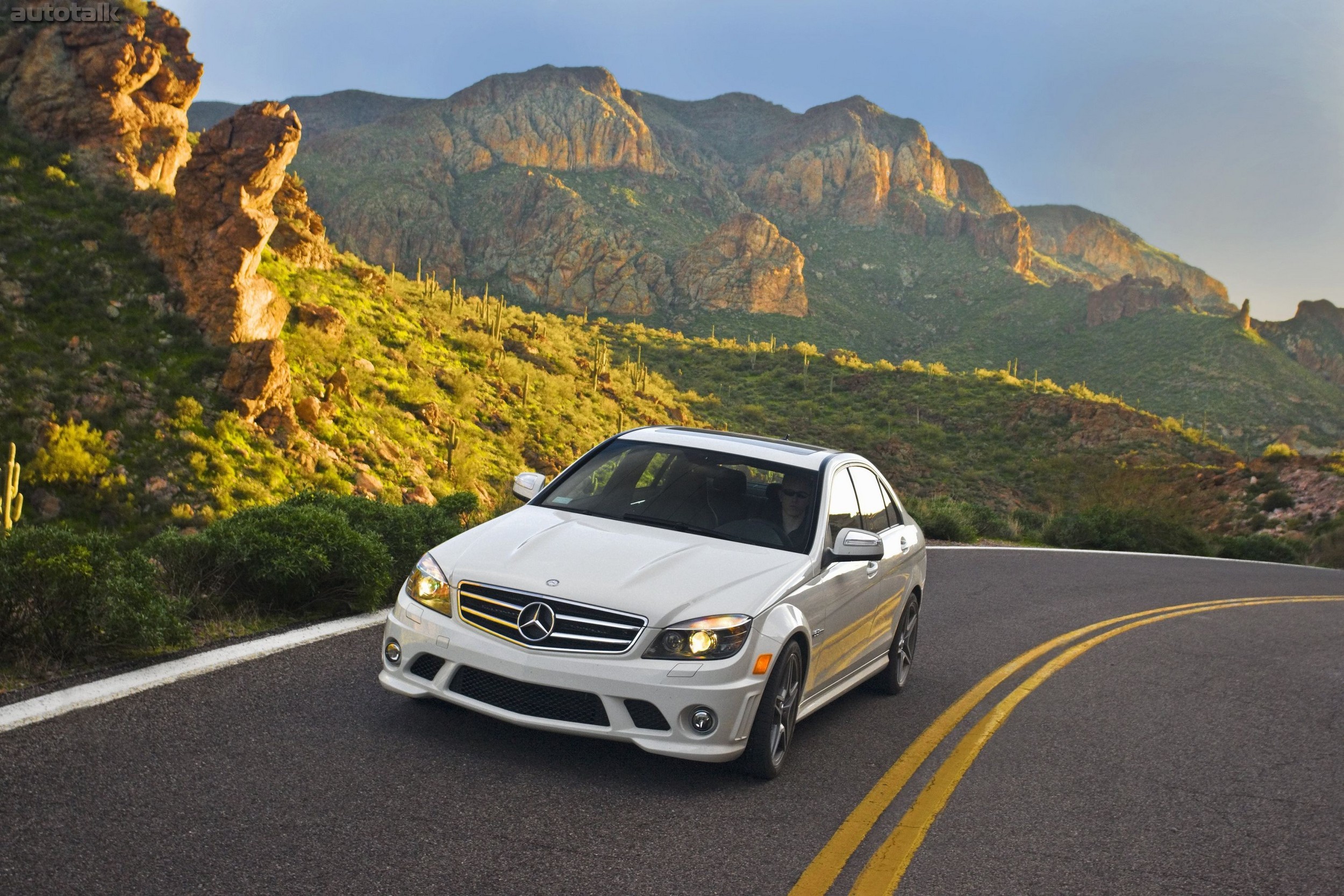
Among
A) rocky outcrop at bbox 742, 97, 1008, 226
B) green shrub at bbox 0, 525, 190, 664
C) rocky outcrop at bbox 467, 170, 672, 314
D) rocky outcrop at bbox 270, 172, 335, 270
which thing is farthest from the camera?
rocky outcrop at bbox 742, 97, 1008, 226

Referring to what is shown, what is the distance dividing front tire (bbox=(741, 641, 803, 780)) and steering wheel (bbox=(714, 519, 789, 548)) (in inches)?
27.2

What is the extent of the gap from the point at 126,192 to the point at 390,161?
10874 centimetres

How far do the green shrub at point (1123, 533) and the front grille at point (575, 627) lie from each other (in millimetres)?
21923

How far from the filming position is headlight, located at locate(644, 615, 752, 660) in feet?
16.9

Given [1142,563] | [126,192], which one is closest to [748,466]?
[1142,563]

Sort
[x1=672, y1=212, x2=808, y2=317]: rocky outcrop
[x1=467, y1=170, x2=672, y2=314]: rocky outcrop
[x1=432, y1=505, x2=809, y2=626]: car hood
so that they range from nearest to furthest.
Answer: [x1=432, y1=505, x2=809, y2=626]: car hood, [x1=672, y1=212, x2=808, y2=317]: rocky outcrop, [x1=467, y1=170, x2=672, y2=314]: rocky outcrop

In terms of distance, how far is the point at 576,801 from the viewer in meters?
4.95

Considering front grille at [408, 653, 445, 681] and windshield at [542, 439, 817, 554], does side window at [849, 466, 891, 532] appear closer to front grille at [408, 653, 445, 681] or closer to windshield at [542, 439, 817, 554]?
windshield at [542, 439, 817, 554]

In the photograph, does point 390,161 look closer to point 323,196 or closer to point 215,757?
point 323,196

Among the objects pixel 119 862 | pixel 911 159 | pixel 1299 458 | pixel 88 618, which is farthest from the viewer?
pixel 911 159

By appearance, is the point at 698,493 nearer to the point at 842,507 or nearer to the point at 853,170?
the point at 842,507

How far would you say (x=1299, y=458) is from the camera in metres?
47.1

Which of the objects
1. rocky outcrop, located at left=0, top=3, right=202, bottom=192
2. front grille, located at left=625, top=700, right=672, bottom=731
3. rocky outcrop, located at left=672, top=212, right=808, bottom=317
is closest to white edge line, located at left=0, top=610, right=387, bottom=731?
front grille, located at left=625, top=700, right=672, bottom=731

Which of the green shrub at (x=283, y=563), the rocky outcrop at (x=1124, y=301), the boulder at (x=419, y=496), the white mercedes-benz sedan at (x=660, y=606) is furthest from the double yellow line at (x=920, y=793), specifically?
the rocky outcrop at (x=1124, y=301)
